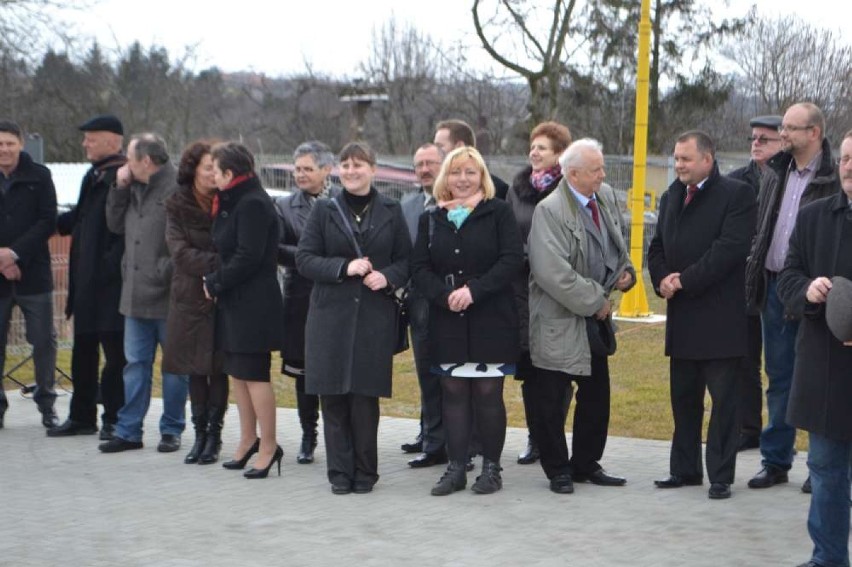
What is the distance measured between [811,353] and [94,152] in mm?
5524

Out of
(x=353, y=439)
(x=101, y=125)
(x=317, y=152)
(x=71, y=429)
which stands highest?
(x=101, y=125)

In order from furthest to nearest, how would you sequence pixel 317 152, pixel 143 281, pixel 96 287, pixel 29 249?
pixel 29 249, pixel 96 287, pixel 143 281, pixel 317 152

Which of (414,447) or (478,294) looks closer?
(478,294)

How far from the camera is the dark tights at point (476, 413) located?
7.46 metres

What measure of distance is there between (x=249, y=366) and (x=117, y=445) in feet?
4.88

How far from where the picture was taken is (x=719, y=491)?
723 cm

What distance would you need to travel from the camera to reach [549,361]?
7.39 m

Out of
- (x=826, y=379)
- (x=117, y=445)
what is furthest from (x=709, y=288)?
(x=117, y=445)

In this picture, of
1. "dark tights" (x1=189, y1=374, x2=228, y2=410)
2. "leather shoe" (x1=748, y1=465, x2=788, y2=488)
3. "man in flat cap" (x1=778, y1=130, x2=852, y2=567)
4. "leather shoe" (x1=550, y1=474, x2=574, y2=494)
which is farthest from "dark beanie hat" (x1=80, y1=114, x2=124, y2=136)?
"man in flat cap" (x1=778, y1=130, x2=852, y2=567)

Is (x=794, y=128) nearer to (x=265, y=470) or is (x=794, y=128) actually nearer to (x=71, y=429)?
(x=265, y=470)

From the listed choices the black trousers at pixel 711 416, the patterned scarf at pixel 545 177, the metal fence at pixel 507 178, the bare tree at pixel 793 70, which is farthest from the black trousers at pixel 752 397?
the bare tree at pixel 793 70

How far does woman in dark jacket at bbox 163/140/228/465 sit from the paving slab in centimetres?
72

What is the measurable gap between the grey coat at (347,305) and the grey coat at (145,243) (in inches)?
57.1

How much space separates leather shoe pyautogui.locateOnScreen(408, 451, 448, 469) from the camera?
8.30 meters
